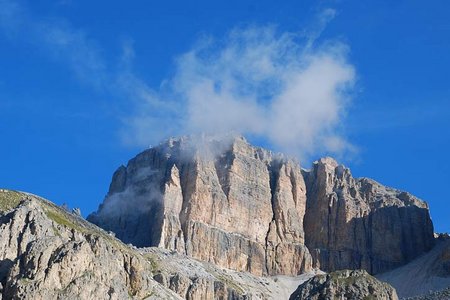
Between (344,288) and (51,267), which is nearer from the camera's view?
(344,288)

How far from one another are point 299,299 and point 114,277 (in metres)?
41.6

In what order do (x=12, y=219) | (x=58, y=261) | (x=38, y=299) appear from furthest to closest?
(x=12, y=219)
(x=58, y=261)
(x=38, y=299)

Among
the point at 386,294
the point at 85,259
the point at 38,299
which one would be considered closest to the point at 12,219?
the point at 85,259

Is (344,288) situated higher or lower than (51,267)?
lower

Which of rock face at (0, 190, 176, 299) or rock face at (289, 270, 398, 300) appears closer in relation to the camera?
rock face at (289, 270, 398, 300)

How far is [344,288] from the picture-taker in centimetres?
15600

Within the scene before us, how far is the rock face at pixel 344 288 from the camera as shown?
155000 millimetres

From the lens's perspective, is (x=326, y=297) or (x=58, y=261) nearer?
(x=326, y=297)

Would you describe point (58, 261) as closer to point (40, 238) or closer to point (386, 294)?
point (40, 238)

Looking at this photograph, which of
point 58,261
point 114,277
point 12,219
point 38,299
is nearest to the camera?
point 38,299

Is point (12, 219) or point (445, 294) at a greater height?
point (12, 219)

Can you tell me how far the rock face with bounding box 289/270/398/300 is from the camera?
509 ft

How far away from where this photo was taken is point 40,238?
177250mm

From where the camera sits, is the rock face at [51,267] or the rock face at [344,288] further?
the rock face at [51,267]
